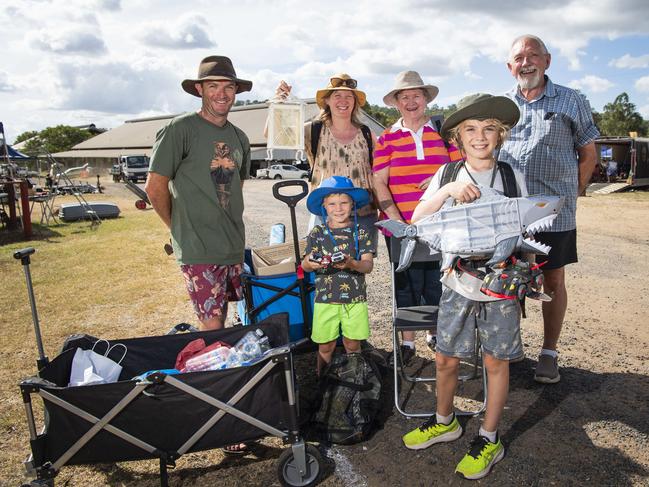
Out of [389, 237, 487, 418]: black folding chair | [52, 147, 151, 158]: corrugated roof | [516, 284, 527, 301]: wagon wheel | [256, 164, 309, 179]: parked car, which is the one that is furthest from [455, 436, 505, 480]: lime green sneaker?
[52, 147, 151, 158]: corrugated roof

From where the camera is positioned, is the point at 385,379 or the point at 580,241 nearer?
the point at 385,379

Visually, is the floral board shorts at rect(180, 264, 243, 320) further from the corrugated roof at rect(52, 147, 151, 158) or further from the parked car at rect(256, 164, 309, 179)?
the corrugated roof at rect(52, 147, 151, 158)

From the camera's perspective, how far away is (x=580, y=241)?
9.10 meters

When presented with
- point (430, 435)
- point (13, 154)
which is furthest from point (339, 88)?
point (13, 154)

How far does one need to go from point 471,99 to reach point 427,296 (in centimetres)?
177

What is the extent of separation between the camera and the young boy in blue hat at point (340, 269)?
3.23 meters

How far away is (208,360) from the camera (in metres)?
Result: 2.78

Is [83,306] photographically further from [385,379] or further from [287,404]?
[287,404]

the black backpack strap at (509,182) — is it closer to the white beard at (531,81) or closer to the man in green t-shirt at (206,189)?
the white beard at (531,81)

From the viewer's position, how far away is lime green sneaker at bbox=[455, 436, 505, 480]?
2594 mm

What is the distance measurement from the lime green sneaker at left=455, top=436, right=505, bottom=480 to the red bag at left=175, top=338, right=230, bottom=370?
1508 millimetres

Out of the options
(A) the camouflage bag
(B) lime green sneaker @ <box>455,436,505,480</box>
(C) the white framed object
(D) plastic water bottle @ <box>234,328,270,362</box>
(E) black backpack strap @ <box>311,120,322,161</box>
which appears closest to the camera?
(B) lime green sneaker @ <box>455,436,505,480</box>

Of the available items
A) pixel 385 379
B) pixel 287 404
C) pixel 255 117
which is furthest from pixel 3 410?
pixel 255 117

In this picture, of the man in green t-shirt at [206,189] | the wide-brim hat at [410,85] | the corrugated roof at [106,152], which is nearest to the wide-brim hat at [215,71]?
the man in green t-shirt at [206,189]
